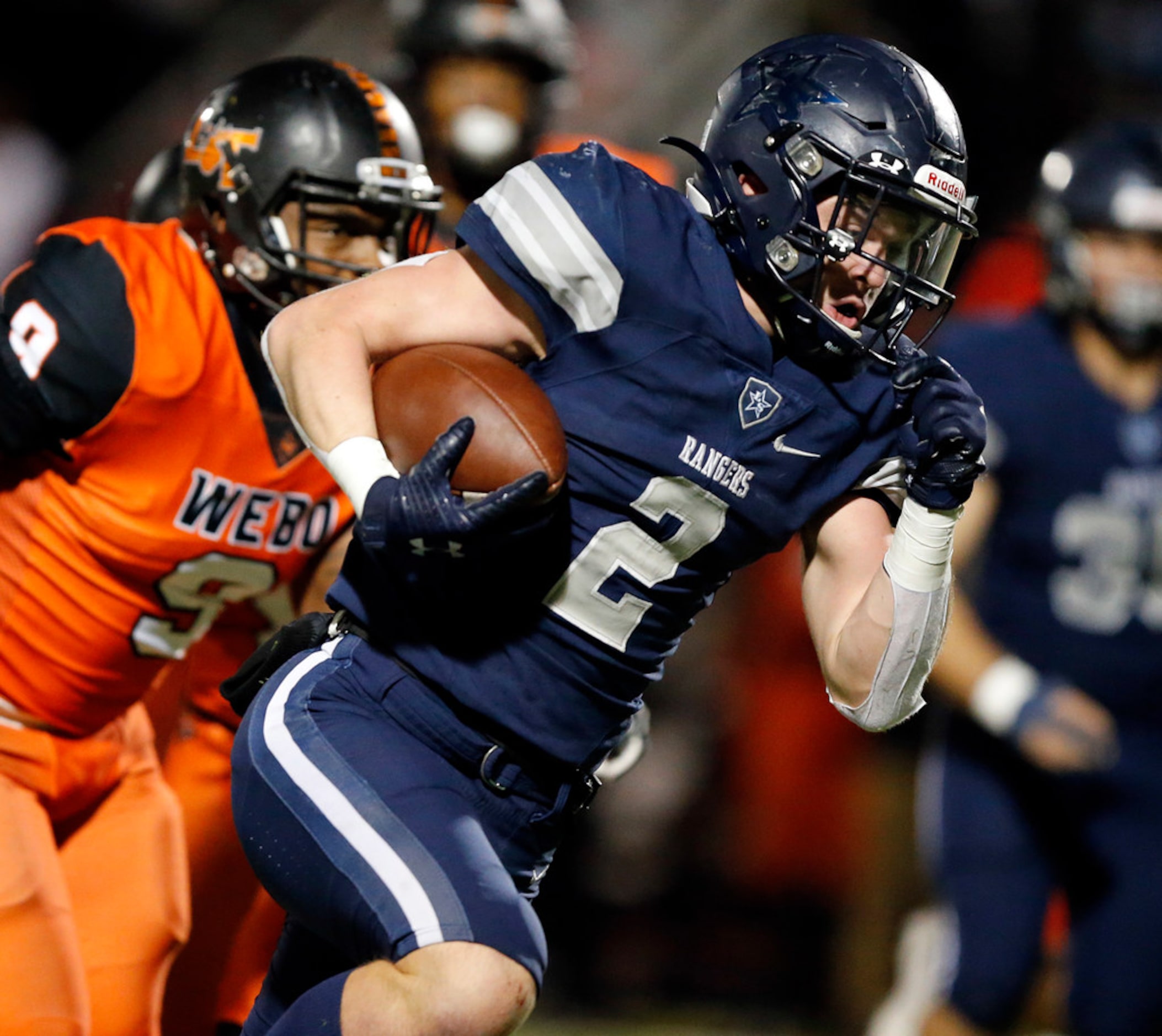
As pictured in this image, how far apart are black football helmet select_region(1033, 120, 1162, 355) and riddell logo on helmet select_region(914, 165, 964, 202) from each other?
2.33m

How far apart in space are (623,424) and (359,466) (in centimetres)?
39

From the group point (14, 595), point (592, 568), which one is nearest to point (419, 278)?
point (592, 568)

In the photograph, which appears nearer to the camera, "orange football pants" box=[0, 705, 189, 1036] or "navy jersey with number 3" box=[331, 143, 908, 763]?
"navy jersey with number 3" box=[331, 143, 908, 763]

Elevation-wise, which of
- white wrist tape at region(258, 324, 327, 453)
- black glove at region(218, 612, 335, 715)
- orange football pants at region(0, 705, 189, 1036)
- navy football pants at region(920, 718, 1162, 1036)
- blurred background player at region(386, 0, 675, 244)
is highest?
white wrist tape at region(258, 324, 327, 453)

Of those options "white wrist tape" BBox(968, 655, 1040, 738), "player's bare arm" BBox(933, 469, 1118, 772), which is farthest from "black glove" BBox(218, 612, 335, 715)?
"white wrist tape" BBox(968, 655, 1040, 738)

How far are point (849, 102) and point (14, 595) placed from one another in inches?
68.5

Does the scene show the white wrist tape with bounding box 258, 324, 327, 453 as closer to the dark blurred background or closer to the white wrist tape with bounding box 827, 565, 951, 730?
the white wrist tape with bounding box 827, 565, 951, 730

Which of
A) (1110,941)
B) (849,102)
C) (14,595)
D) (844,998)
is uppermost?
(849,102)

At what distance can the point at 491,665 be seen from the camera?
98.7 inches

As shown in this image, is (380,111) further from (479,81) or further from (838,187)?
(479,81)

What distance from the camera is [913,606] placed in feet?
8.51

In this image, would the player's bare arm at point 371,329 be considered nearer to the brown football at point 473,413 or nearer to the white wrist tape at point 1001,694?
the brown football at point 473,413

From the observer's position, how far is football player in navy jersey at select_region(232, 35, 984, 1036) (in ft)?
7.93

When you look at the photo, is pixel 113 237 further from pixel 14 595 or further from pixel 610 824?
pixel 610 824
